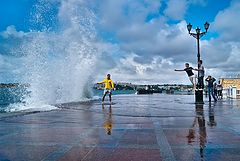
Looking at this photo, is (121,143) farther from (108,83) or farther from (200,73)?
(200,73)

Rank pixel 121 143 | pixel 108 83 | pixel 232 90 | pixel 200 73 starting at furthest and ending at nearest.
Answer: pixel 232 90 < pixel 108 83 < pixel 200 73 < pixel 121 143

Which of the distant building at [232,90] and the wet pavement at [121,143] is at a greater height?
the distant building at [232,90]

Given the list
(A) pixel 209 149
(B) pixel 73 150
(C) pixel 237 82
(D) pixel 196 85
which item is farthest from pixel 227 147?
(C) pixel 237 82

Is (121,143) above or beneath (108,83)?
beneath

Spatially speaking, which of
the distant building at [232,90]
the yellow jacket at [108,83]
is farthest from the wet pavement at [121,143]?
the distant building at [232,90]

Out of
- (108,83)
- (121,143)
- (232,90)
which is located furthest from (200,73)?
(121,143)

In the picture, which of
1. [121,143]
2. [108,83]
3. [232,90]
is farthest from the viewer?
[232,90]

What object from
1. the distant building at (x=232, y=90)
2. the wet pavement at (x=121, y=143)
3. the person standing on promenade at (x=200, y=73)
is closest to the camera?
the wet pavement at (x=121, y=143)

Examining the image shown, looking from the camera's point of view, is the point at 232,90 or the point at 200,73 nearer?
the point at 200,73

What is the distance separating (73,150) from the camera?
5.68 m

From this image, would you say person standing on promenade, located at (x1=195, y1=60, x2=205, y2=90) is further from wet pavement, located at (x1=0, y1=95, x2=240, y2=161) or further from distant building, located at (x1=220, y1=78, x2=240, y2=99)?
wet pavement, located at (x1=0, y1=95, x2=240, y2=161)

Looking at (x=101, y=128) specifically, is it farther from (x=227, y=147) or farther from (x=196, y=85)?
(x=196, y=85)

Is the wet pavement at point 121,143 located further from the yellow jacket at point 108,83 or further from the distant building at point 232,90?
the distant building at point 232,90

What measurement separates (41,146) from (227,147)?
136 inches
